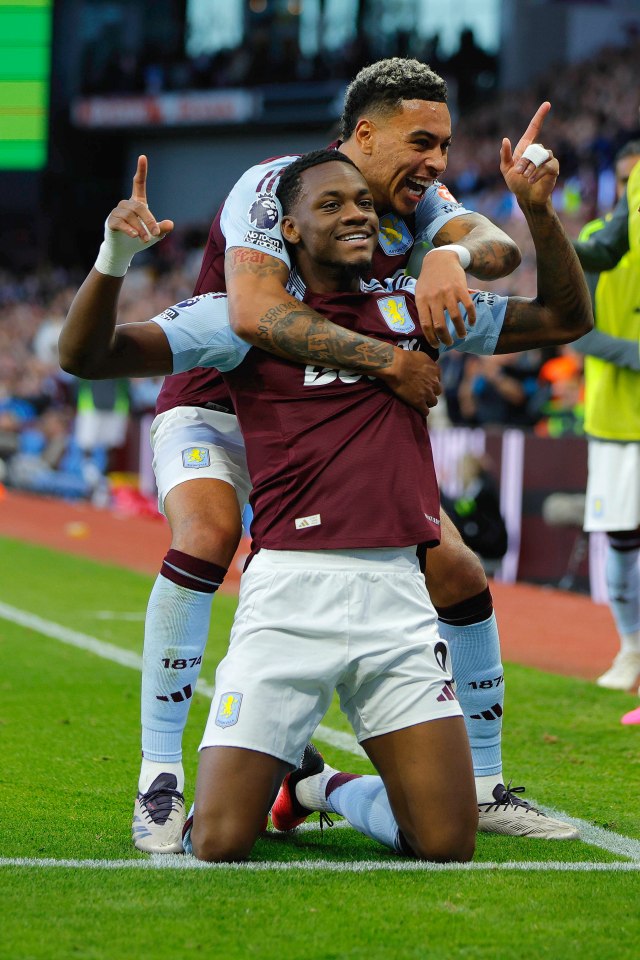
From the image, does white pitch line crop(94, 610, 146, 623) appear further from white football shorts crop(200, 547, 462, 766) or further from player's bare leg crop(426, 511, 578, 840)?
white football shorts crop(200, 547, 462, 766)

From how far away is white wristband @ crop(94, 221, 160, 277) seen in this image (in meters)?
3.90

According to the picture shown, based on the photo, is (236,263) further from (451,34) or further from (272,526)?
(451,34)

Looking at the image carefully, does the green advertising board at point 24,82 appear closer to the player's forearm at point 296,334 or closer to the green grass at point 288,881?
the green grass at point 288,881

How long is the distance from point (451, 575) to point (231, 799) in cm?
103

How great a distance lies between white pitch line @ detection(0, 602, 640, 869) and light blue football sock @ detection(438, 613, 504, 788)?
34 cm

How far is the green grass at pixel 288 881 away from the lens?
3207 millimetres

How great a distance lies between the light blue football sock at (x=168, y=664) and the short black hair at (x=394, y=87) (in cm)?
160

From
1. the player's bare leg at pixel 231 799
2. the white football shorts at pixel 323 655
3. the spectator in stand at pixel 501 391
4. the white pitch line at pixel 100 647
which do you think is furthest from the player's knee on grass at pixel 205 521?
the spectator in stand at pixel 501 391

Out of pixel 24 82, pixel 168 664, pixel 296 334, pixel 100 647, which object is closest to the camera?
pixel 296 334

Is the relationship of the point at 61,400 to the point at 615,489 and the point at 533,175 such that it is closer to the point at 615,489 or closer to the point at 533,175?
the point at 615,489

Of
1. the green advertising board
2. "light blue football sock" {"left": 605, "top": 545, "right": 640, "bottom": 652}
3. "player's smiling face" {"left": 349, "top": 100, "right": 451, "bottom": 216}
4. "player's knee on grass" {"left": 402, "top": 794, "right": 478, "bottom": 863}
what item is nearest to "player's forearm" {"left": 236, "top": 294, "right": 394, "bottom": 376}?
"player's smiling face" {"left": 349, "top": 100, "right": 451, "bottom": 216}

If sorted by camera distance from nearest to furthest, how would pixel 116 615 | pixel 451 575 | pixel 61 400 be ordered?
pixel 451 575 → pixel 116 615 → pixel 61 400

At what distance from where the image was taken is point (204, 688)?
22.9ft

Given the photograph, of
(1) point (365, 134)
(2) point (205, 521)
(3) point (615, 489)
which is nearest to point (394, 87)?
(1) point (365, 134)
